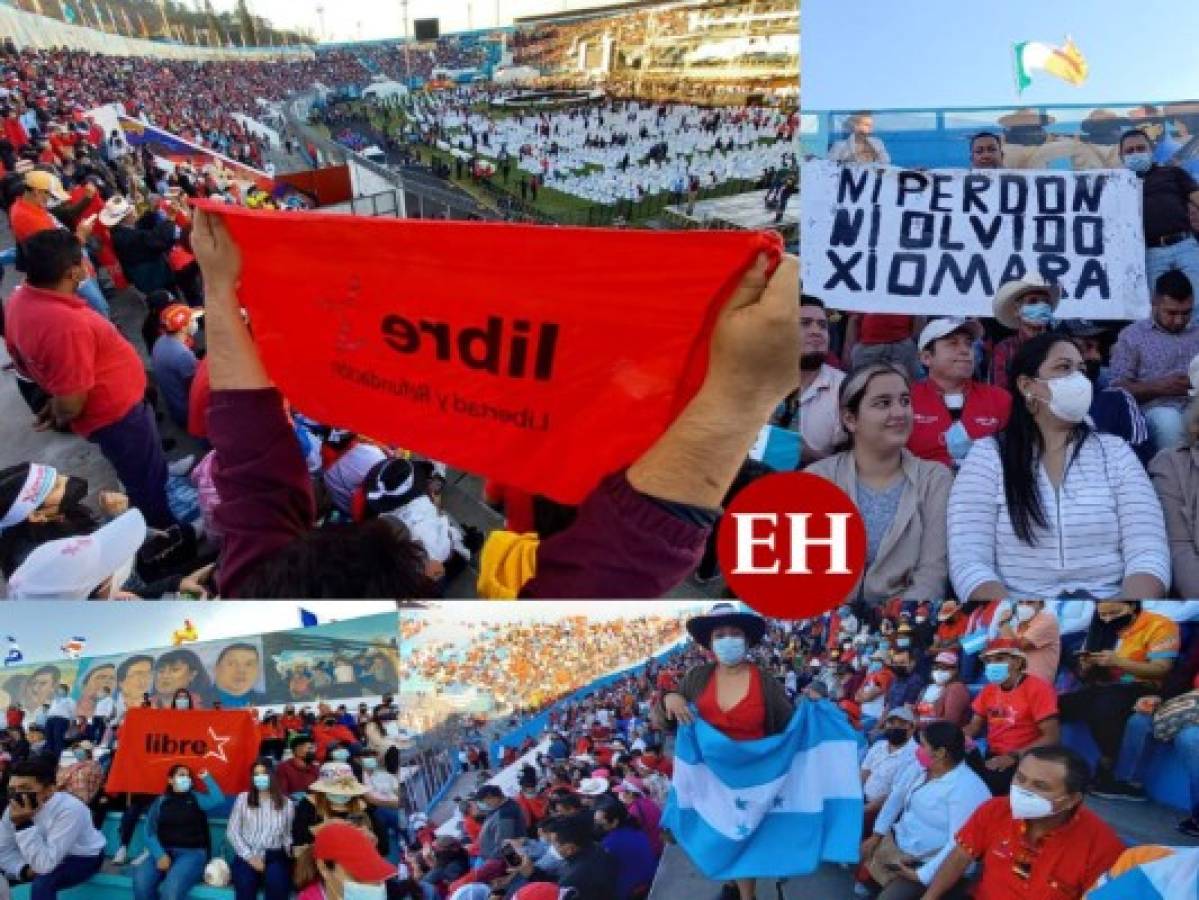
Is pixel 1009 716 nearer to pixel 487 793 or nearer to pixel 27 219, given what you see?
pixel 487 793

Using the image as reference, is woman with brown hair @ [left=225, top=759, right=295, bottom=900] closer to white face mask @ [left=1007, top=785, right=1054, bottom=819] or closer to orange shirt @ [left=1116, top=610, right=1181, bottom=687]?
white face mask @ [left=1007, top=785, right=1054, bottom=819]

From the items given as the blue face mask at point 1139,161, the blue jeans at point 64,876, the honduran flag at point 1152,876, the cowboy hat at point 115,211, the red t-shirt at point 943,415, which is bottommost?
the blue jeans at point 64,876

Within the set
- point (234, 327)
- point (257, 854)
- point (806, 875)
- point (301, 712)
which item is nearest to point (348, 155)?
point (234, 327)

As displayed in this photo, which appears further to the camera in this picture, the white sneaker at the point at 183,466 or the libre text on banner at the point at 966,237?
the white sneaker at the point at 183,466

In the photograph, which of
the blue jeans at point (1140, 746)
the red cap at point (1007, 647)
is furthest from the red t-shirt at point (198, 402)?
A: the blue jeans at point (1140, 746)

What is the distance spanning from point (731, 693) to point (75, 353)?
1442 mm

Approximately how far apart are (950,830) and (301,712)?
1.39 metres

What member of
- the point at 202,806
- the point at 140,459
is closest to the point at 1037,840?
the point at 202,806

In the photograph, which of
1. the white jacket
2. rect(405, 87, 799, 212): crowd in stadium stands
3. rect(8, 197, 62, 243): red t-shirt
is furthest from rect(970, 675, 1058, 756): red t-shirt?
rect(8, 197, 62, 243): red t-shirt

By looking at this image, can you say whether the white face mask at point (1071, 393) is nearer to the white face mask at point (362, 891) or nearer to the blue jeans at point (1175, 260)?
the blue jeans at point (1175, 260)

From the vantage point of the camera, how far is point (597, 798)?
2088 millimetres

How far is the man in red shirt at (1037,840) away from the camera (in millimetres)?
1947

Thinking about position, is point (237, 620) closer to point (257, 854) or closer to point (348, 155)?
point (257, 854)

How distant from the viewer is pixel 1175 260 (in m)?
1.69
